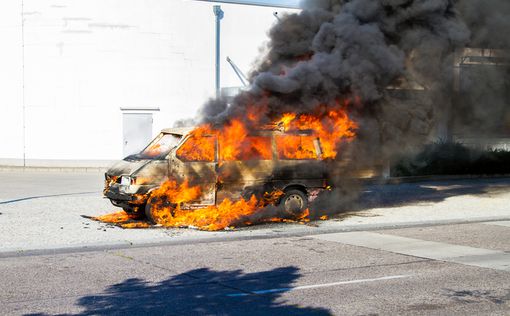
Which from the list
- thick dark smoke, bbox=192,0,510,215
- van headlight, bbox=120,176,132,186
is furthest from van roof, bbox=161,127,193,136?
van headlight, bbox=120,176,132,186

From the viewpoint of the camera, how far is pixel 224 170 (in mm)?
11539

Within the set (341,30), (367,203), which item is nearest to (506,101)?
(367,203)

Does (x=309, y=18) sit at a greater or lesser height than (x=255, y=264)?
greater

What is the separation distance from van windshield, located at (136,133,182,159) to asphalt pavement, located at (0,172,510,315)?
4.86 ft

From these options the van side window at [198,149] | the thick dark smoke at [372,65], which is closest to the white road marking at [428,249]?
the thick dark smoke at [372,65]

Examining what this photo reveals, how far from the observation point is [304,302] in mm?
6590

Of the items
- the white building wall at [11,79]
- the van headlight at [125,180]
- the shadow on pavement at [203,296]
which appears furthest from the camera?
the white building wall at [11,79]

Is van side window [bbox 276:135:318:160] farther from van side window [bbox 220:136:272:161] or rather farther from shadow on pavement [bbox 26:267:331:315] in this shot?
shadow on pavement [bbox 26:267:331:315]

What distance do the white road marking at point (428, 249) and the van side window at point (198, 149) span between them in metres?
2.43

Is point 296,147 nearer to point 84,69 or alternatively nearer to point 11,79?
point 84,69

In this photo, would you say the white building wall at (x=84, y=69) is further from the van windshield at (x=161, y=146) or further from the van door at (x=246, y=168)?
the van door at (x=246, y=168)

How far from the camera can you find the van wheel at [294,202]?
12148 mm

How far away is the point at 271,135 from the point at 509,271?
5184 mm

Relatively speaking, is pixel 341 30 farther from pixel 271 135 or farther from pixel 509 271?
pixel 509 271
